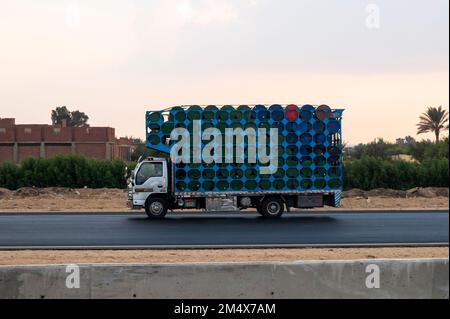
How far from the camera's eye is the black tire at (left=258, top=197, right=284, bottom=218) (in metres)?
24.2

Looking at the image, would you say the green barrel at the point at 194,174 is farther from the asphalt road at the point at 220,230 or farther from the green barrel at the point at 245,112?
the green barrel at the point at 245,112

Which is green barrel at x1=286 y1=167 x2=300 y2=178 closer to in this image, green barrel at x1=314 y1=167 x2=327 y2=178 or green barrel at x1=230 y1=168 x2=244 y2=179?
green barrel at x1=314 y1=167 x2=327 y2=178

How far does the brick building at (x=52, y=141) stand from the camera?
78.9 metres

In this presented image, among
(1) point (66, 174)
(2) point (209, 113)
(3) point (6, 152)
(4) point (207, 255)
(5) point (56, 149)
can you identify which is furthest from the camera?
(5) point (56, 149)

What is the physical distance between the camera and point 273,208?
954 inches

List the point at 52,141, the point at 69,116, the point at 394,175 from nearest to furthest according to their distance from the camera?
the point at 394,175, the point at 52,141, the point at 69,116

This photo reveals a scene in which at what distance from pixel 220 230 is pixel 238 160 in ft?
14.8

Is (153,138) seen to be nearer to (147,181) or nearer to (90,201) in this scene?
(147,181)

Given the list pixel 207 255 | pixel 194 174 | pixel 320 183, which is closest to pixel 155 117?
pixel 194 174

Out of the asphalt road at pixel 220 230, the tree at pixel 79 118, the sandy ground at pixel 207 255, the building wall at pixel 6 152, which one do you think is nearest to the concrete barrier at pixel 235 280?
the sandy ground at pixel 207 255

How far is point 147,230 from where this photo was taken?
65.8 feet

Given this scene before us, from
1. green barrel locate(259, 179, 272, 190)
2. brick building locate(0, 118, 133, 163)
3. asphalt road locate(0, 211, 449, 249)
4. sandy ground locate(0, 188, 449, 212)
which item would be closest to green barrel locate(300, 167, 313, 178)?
green barrel locate(259, 179, 272, 190)
